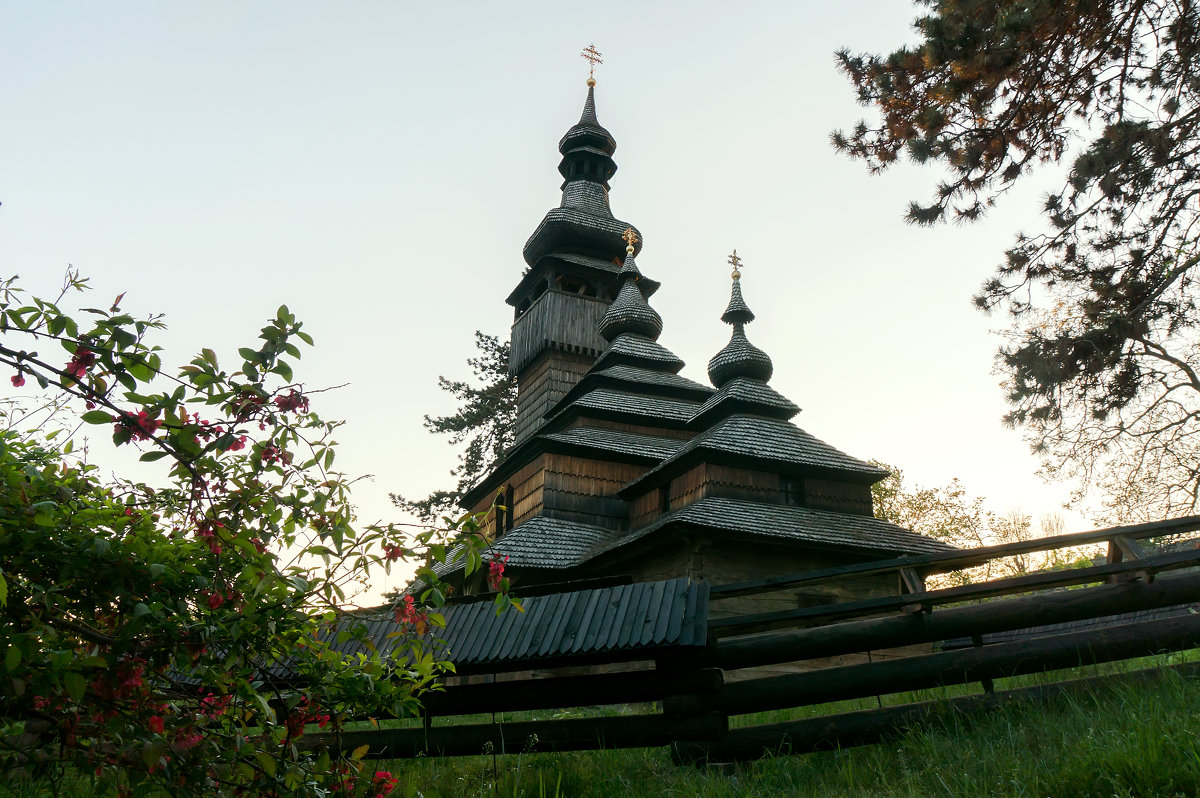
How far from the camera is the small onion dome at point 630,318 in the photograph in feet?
78.6

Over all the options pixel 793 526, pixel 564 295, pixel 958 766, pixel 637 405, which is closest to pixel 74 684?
pixel 958 766

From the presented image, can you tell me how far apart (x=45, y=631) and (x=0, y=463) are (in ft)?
1.82

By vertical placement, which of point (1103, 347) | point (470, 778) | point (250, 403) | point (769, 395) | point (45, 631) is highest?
point (769, 395)

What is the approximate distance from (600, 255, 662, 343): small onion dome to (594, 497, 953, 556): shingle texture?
9120mm

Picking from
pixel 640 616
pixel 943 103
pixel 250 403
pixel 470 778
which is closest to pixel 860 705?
pixel 640 616

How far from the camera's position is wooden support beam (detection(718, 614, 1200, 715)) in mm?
5379

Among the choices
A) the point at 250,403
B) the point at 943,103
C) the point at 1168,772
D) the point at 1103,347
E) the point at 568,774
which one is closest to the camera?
the point at 250,403

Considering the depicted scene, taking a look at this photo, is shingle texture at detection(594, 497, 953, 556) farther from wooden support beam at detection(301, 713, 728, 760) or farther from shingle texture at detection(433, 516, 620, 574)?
wooden support beam at detection(301, 713, 728, 760)

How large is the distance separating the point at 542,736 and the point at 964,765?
2908 mm

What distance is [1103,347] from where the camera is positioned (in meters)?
7.94

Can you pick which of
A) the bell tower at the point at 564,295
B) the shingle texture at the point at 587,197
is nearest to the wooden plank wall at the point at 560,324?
the bell tower at the point at 564,295

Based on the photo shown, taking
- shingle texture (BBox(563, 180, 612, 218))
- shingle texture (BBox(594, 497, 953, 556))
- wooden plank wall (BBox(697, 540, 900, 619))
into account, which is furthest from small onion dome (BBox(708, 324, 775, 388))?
shingle texture (BBox(563, 180, 612, 218))

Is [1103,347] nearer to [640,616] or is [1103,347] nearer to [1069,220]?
[1069,220]

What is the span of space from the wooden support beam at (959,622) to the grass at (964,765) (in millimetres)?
692
